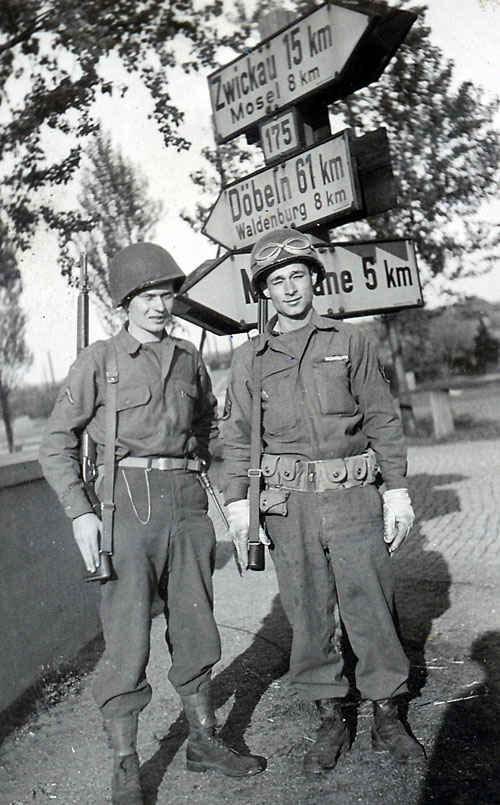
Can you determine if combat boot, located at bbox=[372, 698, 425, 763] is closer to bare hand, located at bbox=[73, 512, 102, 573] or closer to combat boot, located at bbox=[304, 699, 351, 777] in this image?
combat boot, located at bbox=[304, 699, 351, 777]

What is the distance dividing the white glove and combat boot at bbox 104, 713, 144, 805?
1297mm

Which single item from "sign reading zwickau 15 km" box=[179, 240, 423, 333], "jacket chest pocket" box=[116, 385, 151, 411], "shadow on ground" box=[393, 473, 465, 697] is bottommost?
"shadow on ground" box=[393, 473, 465, 697]

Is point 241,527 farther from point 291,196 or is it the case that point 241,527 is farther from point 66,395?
point 291,196

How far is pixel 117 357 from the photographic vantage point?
10.7 ft

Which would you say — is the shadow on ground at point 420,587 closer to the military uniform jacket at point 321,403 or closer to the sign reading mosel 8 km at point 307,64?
the military uniform jacket at point 321,403

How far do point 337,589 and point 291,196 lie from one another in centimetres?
201

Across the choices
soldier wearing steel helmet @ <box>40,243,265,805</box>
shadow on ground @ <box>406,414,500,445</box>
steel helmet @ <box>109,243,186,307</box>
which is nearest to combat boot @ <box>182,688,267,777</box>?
soldier wearing steel helmet @ <box>40,243,265,805</box>

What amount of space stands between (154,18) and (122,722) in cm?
748

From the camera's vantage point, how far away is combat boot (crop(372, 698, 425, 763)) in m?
3.06

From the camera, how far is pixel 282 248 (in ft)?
10.9

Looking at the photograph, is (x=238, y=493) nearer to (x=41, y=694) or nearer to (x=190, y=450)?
(x=190, y=450)

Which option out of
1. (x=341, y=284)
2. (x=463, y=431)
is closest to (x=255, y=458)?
(x=341, y=284)

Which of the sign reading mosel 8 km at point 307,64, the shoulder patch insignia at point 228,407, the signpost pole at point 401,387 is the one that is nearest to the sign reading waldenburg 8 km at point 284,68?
the sign reading mosel 8 km at point 307,64

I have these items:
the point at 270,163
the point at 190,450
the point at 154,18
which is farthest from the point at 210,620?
the point at 154,18
